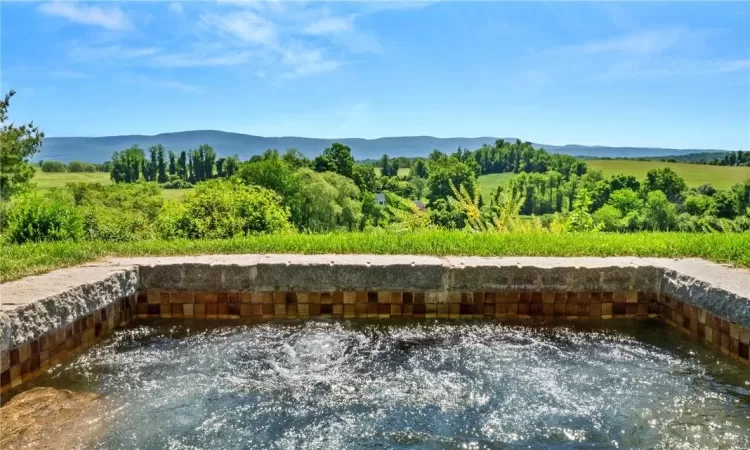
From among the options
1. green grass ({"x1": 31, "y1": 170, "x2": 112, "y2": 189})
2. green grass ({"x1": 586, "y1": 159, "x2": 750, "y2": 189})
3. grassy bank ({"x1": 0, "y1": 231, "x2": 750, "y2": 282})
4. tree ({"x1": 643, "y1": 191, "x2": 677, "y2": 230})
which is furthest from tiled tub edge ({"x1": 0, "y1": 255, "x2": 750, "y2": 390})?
green grass ({"x1": 586, "y1": 159, "x2": 750, "y2": 189})

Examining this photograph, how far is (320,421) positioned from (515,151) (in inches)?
3210

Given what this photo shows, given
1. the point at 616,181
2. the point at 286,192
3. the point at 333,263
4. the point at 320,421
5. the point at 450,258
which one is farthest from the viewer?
the point at 616,181

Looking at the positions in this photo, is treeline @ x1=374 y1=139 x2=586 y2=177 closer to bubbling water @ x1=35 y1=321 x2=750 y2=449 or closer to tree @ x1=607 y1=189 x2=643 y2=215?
tree @ x1=607 y1=189 x2=643 y2=215

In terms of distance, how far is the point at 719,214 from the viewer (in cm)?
4078

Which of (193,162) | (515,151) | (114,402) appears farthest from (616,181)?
(114,402)

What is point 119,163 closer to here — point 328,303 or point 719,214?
point 719,214

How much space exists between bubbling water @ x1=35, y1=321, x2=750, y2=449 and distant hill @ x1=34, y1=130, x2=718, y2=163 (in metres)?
88.7

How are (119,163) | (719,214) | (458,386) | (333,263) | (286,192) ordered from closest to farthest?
(458,386) → (333,263) → (286,192) → (719,214) → (119,163)

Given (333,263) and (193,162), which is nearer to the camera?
(333,263)

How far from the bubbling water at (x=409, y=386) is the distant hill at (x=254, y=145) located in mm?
88748

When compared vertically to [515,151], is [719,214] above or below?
below

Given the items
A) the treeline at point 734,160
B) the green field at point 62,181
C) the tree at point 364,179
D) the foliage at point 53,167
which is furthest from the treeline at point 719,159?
the foliage at point 53,167

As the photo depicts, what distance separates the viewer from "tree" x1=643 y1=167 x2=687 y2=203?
186 feet

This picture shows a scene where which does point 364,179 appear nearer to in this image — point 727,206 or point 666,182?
point 666,182
